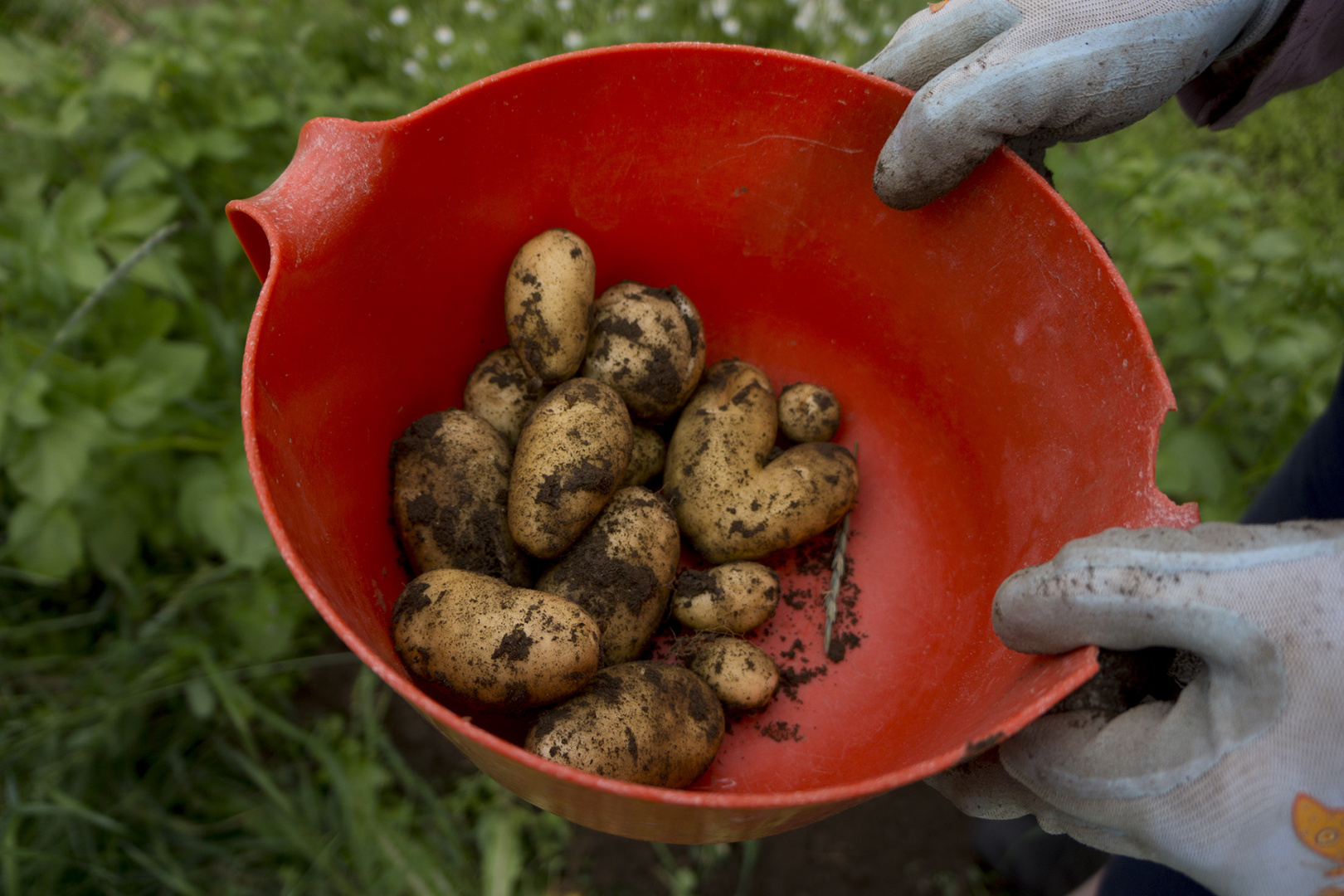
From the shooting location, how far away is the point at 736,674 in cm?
137

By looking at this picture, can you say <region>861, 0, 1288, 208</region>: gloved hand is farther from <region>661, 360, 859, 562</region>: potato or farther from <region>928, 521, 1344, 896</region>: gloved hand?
<region>928, 521, 1344, 896</region>: gloved hand

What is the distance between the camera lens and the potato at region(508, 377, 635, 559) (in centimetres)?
134

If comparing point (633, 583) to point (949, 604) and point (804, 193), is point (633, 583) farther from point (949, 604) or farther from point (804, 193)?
point (804, 193)

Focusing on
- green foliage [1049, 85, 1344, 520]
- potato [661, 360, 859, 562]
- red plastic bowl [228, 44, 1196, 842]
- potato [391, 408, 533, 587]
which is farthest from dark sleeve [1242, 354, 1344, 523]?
potato [391, 408, 533, 587]

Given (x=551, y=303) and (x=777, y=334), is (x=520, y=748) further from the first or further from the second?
(x=777, y=334)

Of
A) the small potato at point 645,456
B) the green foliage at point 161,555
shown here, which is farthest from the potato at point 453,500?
the green foliage at point 161,555

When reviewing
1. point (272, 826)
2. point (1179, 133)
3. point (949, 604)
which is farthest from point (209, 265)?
point (1179, 133)

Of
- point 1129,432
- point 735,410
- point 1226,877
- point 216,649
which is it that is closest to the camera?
point 1226,877

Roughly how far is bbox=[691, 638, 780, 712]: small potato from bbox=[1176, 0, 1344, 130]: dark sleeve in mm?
1412

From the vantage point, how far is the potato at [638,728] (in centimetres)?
112

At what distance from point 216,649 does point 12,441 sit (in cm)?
71

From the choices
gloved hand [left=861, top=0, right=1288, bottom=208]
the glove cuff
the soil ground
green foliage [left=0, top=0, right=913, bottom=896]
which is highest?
the glove cuff

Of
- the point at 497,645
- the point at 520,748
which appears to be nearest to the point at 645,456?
the point at 497,645

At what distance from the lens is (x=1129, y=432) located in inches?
46.2
